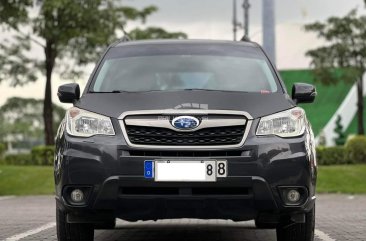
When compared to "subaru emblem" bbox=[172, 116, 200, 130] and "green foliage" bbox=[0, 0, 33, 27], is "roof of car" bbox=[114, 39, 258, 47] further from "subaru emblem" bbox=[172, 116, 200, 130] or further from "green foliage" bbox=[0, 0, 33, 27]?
"green foliage" bbox=[0, 0, 33, 27]

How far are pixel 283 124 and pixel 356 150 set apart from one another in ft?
77.5

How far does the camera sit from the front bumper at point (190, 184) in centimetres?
597

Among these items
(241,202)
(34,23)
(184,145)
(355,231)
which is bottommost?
(355,231)

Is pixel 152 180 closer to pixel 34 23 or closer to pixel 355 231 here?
pixel 355 231

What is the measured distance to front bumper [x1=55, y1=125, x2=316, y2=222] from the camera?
5.97 metres

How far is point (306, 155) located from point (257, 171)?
411mm

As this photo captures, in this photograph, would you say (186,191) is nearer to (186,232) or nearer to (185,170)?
(185,170)

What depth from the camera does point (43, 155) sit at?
96.8ft

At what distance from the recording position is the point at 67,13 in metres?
32.0

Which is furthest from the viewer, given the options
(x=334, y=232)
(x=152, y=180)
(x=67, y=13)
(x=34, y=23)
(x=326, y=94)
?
(x=326, y=94)

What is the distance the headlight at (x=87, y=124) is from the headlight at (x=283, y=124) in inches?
43.1

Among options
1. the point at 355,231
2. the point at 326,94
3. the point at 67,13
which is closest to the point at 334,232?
the point at 355,231

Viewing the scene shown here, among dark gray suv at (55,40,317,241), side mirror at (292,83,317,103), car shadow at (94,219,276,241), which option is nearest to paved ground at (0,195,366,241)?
car shadow at (94,219,276,241)

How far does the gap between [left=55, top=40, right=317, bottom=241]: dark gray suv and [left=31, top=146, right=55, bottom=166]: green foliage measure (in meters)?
23.0
